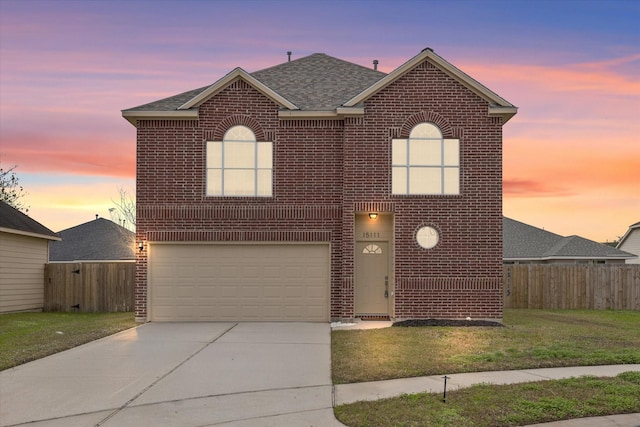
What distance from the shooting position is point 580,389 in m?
8.92

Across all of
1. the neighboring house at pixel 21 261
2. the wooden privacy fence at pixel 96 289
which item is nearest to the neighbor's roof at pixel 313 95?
the wooden privacy fence at pixel 96 289

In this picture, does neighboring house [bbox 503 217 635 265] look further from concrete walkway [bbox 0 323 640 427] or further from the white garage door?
concrete walkway [bbox 0 323 640 427]

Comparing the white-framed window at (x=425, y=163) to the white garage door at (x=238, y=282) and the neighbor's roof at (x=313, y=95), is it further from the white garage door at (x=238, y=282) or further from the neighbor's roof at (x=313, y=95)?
the white garage door at (x=238, y=282)

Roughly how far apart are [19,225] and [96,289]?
3670 millimetres

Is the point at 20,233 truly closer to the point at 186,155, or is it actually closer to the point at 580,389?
the point at 186,155

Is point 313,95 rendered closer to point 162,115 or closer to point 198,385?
point 162,115

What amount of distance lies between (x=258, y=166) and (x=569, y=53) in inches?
372

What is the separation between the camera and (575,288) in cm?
2422

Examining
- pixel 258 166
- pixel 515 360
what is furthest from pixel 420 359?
pixel 258 166

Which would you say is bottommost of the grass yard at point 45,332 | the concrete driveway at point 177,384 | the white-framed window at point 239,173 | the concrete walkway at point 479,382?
the grass yard at point 45,332

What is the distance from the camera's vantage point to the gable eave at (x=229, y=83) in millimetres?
17906

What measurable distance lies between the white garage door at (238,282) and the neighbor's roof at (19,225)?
25.0ft

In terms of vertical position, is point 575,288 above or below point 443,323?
above

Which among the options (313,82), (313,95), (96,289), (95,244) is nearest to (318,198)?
(313,95)
